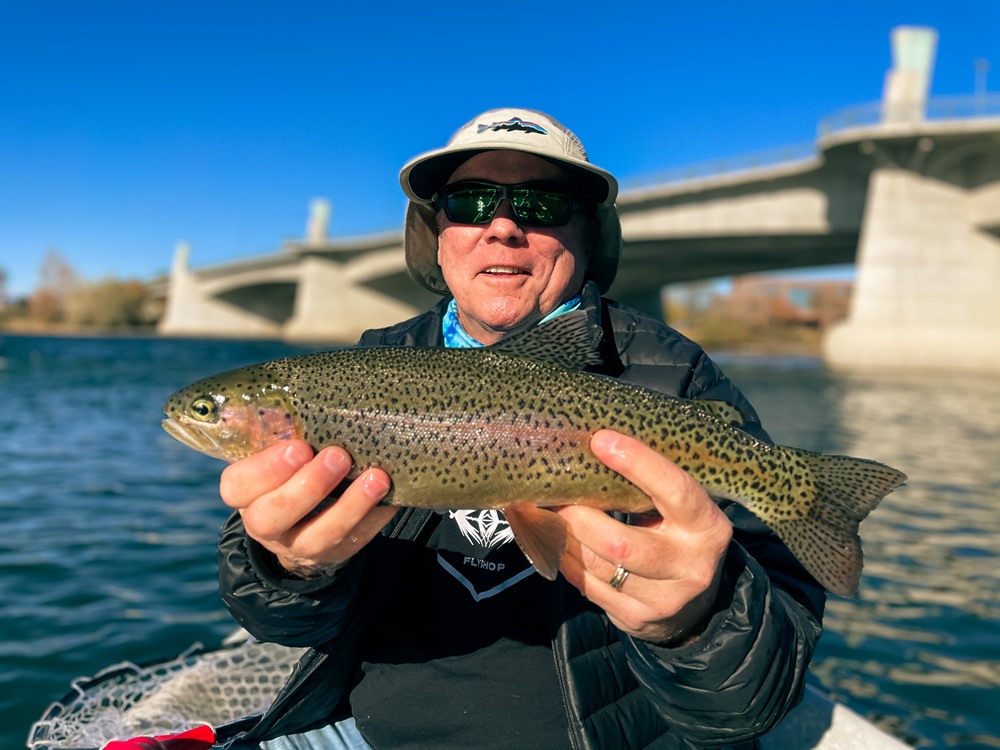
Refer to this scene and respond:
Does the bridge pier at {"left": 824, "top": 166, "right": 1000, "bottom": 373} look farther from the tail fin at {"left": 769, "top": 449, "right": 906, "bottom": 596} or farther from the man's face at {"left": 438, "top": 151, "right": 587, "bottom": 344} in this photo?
the tail fin at {"left": 769, "top": 449, "right": 906, "bottom": 596}

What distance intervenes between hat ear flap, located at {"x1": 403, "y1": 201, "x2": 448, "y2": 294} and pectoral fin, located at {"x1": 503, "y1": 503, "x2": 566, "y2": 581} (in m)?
1.83

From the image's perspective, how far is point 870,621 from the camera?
6.64m

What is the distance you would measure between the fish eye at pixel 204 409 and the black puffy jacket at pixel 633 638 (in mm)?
379

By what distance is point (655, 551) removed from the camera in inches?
81.7

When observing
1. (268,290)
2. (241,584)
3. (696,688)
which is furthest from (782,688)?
(268,290)

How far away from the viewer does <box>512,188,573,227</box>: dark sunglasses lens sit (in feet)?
10.5

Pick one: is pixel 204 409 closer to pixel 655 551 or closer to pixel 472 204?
pixel 472 204

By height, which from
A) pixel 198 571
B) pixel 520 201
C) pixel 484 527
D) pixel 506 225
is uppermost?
pixel 520 201

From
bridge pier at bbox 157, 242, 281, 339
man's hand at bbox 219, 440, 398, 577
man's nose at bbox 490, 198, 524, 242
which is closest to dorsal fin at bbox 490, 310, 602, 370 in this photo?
man's nose at bbox 490, 198, 524, 242

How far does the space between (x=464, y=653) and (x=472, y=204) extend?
6.15 ft

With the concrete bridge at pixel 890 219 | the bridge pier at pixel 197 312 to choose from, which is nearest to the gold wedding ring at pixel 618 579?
the concrete bridge at pixel 890 219

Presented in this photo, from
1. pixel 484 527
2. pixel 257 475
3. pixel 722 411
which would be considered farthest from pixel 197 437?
pixel 722 411

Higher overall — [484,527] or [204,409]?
[204,409]

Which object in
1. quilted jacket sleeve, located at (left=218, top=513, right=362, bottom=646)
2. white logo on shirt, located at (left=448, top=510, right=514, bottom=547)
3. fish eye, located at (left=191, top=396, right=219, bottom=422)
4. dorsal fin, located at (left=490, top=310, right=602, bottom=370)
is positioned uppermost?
dorsal fin, located at (left=490, top=310, right=602, bottom=370)
